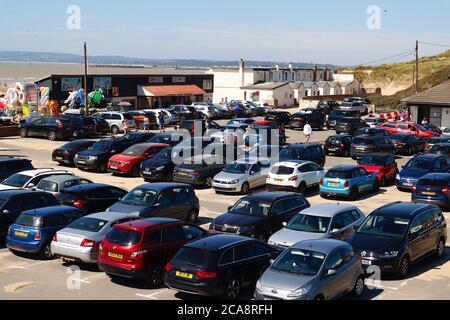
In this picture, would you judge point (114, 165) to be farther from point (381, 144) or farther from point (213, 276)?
point (213, 276)

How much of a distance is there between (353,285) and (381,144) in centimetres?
2178

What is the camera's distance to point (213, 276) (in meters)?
12.8

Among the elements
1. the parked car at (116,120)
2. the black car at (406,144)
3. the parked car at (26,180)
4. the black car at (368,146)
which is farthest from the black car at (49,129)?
the black car at (406,144)

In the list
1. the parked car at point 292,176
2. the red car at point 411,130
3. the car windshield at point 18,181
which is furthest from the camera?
the red car at point 411,130

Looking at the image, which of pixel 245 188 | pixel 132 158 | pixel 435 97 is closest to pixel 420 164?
pixel 245 188

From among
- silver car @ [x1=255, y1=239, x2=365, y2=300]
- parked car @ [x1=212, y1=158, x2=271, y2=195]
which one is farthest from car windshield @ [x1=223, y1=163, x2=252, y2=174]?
silver car @ [x1=255, y1=239, x2=365, y2=300]

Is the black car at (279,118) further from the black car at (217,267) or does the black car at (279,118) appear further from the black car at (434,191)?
the black car at (217,267)

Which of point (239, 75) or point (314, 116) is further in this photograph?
point (239, 75)

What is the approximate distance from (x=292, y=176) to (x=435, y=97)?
29.0m

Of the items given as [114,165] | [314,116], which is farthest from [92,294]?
[314,116]

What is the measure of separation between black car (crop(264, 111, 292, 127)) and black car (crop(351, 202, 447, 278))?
112ft

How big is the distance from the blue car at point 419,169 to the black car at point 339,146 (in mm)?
8576

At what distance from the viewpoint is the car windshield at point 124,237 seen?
1413 cm

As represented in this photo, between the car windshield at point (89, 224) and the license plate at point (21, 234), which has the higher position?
the car windshield at point (89, 224)
